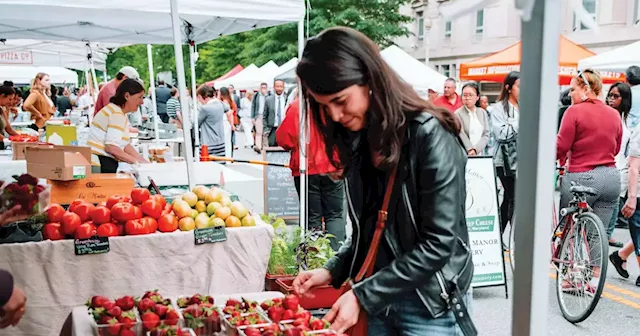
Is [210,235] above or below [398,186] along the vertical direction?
below

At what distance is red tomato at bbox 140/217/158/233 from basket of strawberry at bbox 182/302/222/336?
155 centimetres

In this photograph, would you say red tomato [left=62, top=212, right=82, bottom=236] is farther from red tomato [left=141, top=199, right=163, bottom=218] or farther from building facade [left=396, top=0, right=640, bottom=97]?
building facade [left=396, top=0, right=640, bottom=97]

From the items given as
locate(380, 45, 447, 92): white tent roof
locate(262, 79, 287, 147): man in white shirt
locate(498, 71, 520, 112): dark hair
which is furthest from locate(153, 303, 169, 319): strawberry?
locate(380, 45, 447, 92): white tent roof

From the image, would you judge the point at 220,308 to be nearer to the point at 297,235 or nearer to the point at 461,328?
the point at 461,328

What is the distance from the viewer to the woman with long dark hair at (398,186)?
233 cm

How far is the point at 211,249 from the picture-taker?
476 centimetres

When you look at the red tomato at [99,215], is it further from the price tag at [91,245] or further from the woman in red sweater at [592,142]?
the woman in red sweater at [592,142]

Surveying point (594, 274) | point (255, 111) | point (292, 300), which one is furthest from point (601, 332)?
point (255, 111)

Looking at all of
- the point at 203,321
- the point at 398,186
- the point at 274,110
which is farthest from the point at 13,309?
the point at 274,110

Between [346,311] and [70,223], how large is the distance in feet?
8.34

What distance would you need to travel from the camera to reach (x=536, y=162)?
1.43 metres

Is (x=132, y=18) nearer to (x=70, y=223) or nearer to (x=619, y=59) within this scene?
(x=70, y=223)

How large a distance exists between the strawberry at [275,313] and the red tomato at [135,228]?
5.62ft

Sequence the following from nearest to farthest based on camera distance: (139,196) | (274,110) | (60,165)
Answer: (139,196) → (60,165) → (274,110)
